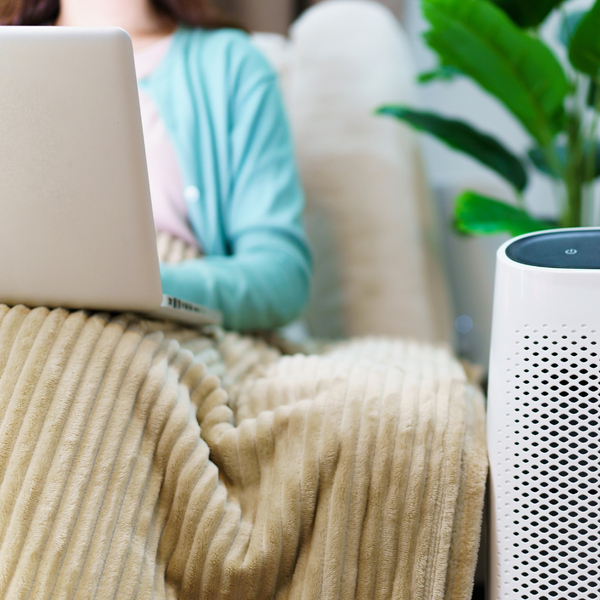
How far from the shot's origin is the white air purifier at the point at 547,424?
476 mm

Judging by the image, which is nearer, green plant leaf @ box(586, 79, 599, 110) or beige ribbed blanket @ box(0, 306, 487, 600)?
beige ribbed blanket @ box(0, 306, 487, 600)

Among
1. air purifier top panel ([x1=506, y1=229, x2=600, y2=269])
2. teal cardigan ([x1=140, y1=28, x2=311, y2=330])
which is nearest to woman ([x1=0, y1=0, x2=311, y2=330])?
teal cardigan ([x1=140, y1=28, x2=311, y2=330])

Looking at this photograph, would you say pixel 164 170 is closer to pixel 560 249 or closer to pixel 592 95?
pixel 560 249

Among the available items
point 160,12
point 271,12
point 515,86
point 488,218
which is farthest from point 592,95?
point 271,12

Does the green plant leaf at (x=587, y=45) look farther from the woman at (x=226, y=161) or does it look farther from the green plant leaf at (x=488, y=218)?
the woman at (x=226, y=161)

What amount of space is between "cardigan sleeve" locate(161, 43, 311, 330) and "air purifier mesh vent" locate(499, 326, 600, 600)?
40 centimetres

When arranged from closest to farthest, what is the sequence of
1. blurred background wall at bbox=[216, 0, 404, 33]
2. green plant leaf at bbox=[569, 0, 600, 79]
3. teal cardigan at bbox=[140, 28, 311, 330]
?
1. green plant leaf at bbox=[569, 0, 600, 79]
2. teal cardigan at bbox=[140, 28, 311, 330]
3. blurred background wall at bbox=[216, 0, 404, 33]

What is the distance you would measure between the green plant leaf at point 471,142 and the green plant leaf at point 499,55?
0.39 ft

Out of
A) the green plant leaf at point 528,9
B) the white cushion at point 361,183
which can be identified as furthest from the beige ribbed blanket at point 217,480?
the green plant leaf at point 528,9

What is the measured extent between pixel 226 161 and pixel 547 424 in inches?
24.1

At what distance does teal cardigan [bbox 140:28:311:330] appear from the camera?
0.87m

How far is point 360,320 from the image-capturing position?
1.06m

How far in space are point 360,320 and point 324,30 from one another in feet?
2.01

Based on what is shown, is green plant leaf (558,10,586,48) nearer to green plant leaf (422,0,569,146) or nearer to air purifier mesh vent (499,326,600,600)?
green plant leaf (422,0,569,146)
